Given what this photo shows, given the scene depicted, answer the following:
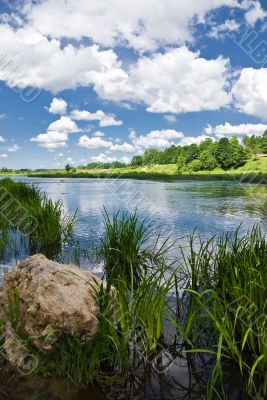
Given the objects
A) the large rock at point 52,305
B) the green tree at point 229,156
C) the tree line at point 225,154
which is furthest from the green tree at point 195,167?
the large rock at point 52,305

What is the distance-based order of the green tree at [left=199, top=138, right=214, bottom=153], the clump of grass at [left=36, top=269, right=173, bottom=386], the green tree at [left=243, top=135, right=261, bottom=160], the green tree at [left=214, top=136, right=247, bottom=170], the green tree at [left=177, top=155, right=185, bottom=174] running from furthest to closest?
the green tree at [left=199, top=138, right=214, bottom=153]
the green tree at [left=177, top=155, right=185, bottom=174]
the green tree at [left=243, top=135, right=261, bottom=160]
the green tree at [left=214, top=136, right=247, bottom=170]
the clump of grass at [left=36, top=269, right=173, bottom=386]

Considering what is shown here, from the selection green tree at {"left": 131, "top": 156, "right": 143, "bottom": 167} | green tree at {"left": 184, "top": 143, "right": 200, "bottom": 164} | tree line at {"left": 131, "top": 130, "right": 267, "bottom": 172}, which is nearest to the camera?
tree line at {"left": 131, "top": 130, "right": 267, "bottom": 172}

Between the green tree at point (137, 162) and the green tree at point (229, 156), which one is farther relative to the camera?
the green tree at point (137, 162)

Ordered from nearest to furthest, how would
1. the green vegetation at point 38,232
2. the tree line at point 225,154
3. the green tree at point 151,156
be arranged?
the green vegetation at point 38,232, the tree line at point 225,154, the green tree at point 151,156

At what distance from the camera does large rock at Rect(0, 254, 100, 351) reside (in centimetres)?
440

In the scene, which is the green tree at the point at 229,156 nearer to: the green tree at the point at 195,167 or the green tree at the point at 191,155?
the green tree at the point at 195,167

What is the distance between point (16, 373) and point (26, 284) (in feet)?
3.70

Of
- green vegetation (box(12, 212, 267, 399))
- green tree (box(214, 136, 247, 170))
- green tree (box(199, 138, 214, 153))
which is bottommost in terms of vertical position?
green vegetation (box(12, 212, 267, 399))

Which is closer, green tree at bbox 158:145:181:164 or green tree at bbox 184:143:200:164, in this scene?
Result: green tree at bbox 184:143:200:164

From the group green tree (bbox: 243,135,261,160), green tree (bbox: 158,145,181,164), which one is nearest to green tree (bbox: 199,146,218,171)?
green tree (bbox: 243,135,261,160)

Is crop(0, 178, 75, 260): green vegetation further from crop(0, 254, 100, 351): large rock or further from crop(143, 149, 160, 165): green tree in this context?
crop(143, 149, 160, 165): green tree

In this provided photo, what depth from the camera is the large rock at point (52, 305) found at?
4.40m

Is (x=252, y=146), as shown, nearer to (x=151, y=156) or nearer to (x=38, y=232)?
(x=151, y=156)

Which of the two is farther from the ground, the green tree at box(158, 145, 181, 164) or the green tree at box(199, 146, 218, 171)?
the green tree at box(158, 145, 181, 164)
